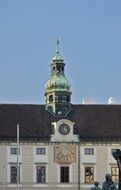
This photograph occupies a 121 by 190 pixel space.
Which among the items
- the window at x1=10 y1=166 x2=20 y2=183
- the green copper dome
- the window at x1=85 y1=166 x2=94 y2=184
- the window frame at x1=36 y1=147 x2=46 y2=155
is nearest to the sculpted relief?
the window frame at x1=36 y1=147 x2=46 y2=155

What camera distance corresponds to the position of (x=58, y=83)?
76.6 meters

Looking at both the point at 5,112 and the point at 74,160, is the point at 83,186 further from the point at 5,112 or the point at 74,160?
the point at 5,112

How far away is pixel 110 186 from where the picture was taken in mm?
27141

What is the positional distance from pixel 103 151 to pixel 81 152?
1.79 meters

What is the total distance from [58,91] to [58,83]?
81cm

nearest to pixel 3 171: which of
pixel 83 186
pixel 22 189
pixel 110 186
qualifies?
pixel 22 189

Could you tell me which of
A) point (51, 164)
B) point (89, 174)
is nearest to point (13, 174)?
point (51, 164)

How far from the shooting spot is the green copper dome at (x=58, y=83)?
76500mm

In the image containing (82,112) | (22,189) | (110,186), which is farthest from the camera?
(82,112)

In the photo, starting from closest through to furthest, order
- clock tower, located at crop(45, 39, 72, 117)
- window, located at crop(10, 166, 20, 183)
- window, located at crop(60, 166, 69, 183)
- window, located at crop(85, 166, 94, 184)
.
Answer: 1. window, located at crop(10, 166, 20, 183)
2. window, located at crop(60, 166, 69, 183)
3. window, located at crop(85, 166, 94, 184)
4. clock tower, located at crop(45, 39, 72, 117)

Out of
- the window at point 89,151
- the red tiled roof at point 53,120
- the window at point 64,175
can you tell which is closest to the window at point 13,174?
the red tiled roof at point 53,120

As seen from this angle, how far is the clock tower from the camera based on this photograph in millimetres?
75375

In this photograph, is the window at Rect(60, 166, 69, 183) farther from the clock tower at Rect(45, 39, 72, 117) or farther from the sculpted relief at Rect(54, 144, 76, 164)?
the clock tower at Rect(45, 39, 72, 117)

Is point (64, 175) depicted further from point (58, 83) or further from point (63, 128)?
point (58, 83)
